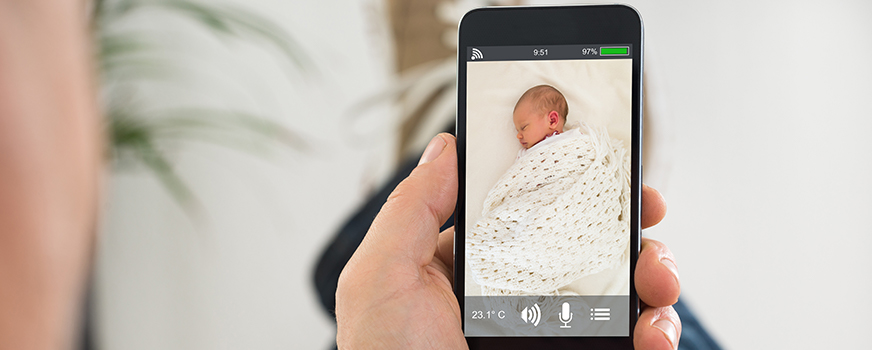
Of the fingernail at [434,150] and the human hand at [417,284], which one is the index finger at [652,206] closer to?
the human hand at [417,284]

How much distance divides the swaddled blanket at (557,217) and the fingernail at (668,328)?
0.23 ft

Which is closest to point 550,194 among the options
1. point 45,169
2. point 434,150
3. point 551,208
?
point 551,208

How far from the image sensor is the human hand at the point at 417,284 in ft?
1.11

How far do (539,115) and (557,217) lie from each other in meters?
0.09

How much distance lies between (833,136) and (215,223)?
1033 millimetres

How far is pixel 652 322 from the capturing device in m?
0.36

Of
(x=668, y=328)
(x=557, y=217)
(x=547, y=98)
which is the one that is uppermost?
(x=547, y=98)

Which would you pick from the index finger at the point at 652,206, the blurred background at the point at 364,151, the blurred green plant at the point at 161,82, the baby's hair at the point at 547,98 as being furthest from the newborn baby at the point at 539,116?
the blurred green plant at the point at 161,82

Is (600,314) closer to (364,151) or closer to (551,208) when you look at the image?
(551,208)

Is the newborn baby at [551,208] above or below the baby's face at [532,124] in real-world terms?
below

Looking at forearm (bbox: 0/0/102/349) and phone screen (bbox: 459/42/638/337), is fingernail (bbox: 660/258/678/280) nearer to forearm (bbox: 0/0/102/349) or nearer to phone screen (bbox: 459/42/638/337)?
phone screen (bbox: 459/42/638/337)

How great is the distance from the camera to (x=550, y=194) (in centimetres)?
35

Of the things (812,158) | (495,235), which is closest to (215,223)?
(495,235)

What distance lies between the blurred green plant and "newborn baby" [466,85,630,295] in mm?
459
